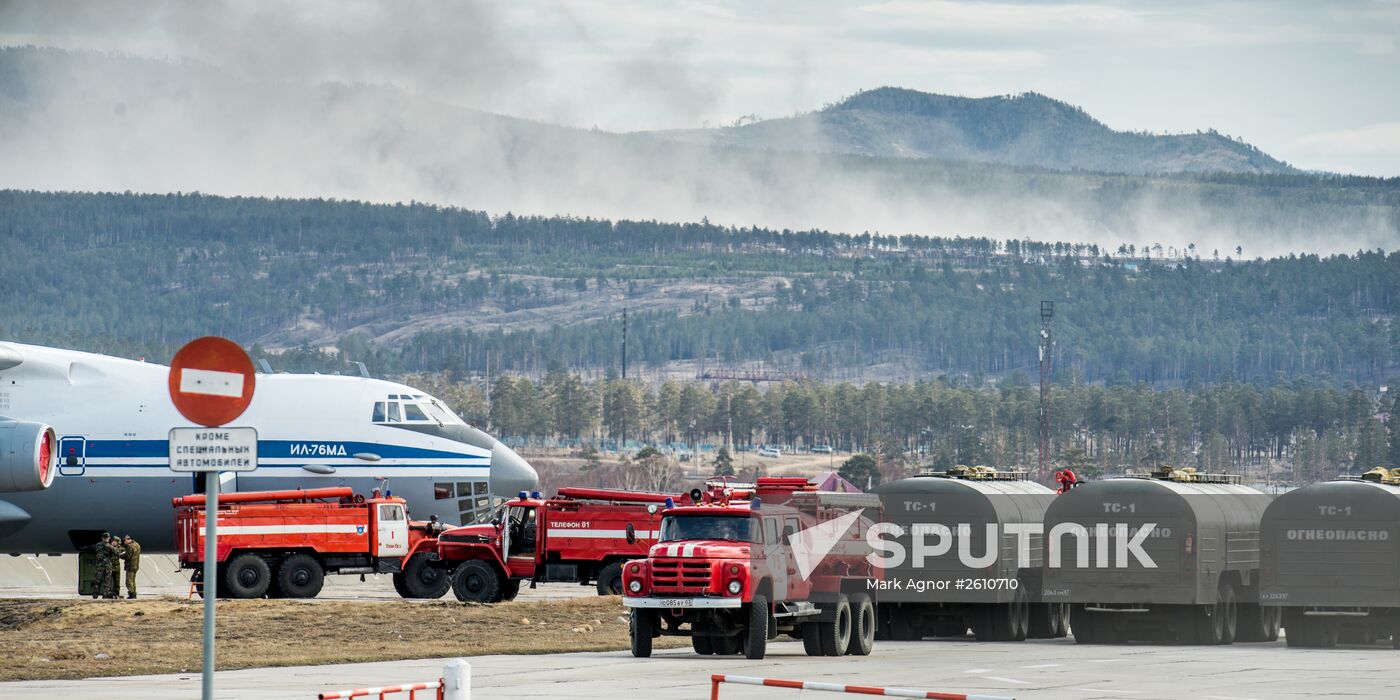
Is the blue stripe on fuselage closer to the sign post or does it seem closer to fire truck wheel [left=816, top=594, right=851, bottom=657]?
fire truck wheel [left=816, top=594, right=851, bottom=657]

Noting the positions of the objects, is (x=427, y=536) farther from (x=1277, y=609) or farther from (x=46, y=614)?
(x=1277, y=609)

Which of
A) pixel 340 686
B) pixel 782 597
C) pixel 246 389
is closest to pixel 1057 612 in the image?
pixel 782 597

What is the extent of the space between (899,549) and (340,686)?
53.1ft

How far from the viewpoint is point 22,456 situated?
41125 millimetres

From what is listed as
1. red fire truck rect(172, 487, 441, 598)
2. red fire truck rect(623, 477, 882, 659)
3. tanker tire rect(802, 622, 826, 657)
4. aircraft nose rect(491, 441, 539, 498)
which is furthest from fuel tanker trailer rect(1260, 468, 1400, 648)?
red fire truck rect(172, 487, 441, 598)

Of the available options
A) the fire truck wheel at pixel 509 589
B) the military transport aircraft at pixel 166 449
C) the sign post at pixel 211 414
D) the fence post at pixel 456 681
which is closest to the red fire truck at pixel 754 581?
the fire truck wheel at pixel 509 589

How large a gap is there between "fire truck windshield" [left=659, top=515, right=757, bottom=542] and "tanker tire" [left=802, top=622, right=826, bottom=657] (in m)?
2.34

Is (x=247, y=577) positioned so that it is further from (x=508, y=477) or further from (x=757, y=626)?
(x=757, y=626)

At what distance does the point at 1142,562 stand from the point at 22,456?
23149 mm

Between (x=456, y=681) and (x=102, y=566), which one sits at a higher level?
(x=456, y=681)

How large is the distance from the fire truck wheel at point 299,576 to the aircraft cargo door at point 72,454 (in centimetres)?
594

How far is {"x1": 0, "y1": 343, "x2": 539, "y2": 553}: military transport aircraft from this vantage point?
5091 cm

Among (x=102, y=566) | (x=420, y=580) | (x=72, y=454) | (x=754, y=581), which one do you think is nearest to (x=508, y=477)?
(x=420, y=580)

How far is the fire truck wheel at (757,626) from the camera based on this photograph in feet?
114
